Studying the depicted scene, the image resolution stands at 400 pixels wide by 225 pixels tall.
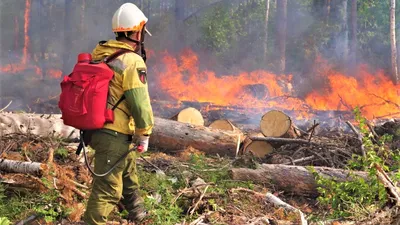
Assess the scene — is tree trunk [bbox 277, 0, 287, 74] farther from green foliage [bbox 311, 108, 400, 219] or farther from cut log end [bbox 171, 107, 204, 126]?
green foliage [bbox 311, 108, 400, 219]

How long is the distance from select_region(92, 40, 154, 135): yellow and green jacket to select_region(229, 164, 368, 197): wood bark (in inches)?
101

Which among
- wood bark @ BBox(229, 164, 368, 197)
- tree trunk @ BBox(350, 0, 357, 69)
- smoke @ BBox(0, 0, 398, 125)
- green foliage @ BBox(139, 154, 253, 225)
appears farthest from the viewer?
tree trunk @ BBox(350, 0, 357, 69)

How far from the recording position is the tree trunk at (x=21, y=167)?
5.29 metres

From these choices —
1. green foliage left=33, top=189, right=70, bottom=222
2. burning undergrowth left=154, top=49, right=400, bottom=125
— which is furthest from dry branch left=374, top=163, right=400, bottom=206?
burning undergrowth left=154, top=49, right=400, bottom=125

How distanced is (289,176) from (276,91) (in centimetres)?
1209

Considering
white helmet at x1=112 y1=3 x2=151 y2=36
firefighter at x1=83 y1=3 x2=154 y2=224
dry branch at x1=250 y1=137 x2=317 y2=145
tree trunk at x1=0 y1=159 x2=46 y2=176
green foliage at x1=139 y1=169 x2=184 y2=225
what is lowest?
dry branch at x1=250 y1=137 x2=317 y2=145

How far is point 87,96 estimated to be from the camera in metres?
4.06

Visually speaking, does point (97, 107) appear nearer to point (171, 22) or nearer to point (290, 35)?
point (171, 22)

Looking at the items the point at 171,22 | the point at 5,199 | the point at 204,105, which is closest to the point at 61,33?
the point at 171,22

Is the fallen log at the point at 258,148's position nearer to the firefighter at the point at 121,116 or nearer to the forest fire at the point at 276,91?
the firefighter at the point at 121,116

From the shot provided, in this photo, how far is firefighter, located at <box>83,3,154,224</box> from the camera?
13.7ft

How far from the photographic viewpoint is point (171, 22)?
77.7 ft

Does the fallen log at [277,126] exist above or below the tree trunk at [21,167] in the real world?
below

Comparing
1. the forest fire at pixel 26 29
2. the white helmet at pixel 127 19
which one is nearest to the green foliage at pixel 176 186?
the white helmet at pixel 127 19
